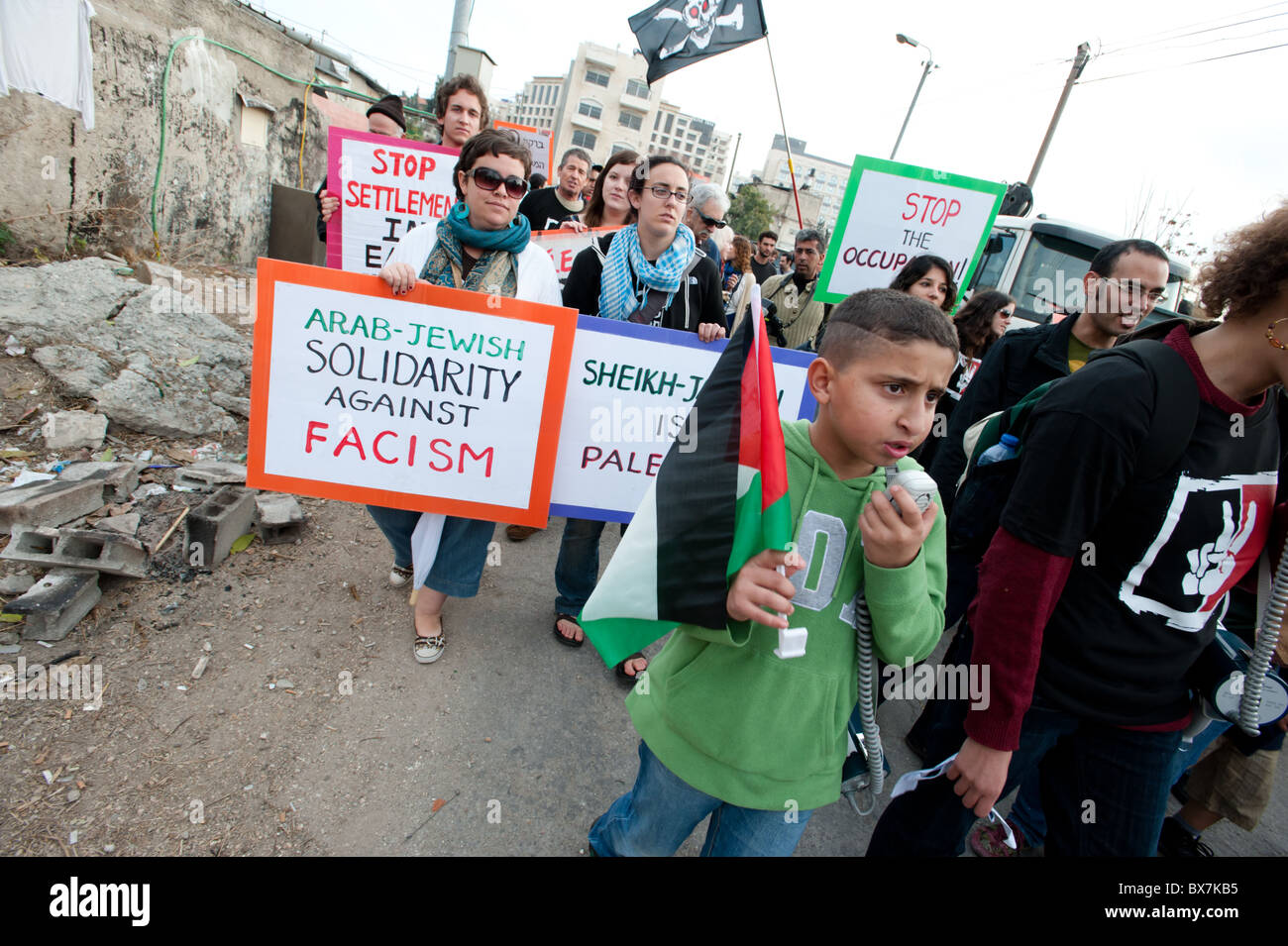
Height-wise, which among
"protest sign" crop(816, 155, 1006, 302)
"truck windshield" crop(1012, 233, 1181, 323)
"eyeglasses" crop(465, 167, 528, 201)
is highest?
Result: "truck windshield" crop(1012, 233, 1181, 323)

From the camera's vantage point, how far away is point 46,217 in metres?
6.19

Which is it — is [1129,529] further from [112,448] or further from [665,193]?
[112,448]

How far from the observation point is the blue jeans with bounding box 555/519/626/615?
3.01 meters

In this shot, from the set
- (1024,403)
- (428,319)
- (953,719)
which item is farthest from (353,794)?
(1024,403)

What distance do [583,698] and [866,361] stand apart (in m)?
2.08

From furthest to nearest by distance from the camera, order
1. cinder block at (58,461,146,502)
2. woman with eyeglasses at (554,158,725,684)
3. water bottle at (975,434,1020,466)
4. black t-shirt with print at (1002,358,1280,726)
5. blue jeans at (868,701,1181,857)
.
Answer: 1. cinder block at (58,461,146,502)
2. woman with eyeglasses at (554,158,725,684)
3. water bottle at (975,434,1020,466)
4. blue jeans at (868,701,1181,857)
5. black t-shirt with print at (1002,358,1280,726)

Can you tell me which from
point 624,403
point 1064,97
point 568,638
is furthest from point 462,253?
point 1064,97

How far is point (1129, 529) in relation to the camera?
58.0 inches

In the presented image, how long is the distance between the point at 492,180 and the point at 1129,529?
2.47 metres

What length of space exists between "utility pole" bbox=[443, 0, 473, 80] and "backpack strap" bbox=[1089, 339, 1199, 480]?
8.91 m

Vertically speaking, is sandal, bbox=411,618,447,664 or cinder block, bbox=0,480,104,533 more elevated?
cinder block, bbox=0,480,104,533

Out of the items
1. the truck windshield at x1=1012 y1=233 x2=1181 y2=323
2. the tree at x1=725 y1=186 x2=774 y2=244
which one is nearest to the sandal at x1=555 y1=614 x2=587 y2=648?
the truck windshield at x1=1012 y1=233 x2=1181 y2=323

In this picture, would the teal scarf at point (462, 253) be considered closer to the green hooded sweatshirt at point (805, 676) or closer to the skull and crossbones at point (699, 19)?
the green hooded sweatshirt at point (805, 676)

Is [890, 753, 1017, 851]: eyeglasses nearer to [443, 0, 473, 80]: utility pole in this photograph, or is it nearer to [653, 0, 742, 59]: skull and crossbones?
[653, 0, 742, 59]: skull and crossbones
